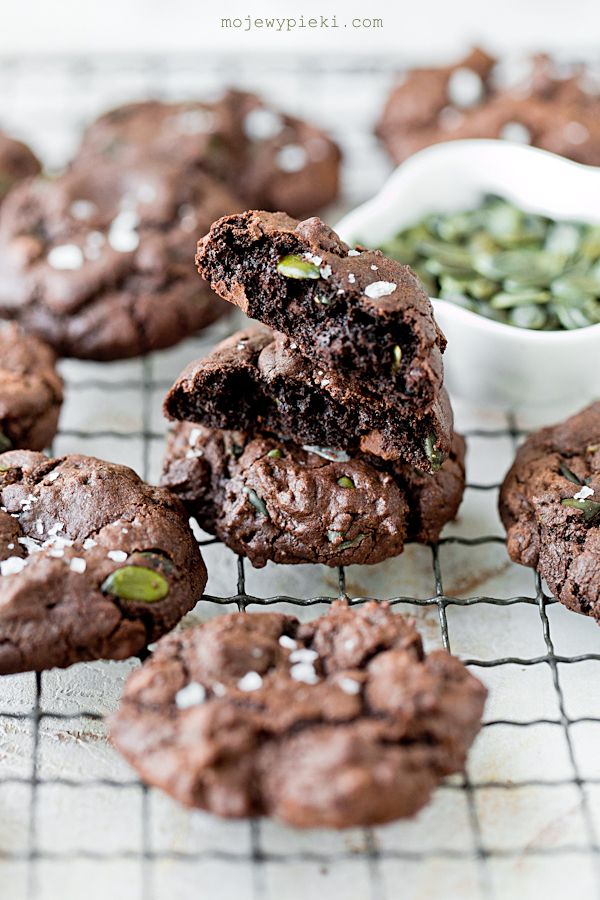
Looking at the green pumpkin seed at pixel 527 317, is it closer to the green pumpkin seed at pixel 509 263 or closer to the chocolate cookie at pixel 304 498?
the green pumpkin seed at pixel 509 263

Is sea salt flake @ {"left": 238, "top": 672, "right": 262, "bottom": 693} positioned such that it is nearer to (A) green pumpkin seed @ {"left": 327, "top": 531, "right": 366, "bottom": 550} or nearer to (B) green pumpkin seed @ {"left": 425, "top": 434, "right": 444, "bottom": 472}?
(A) green pumpkin seed @ {"left": 327, "top": 531, "right": 366, "bottom": 550}

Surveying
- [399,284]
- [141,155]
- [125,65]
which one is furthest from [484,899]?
[125,65]

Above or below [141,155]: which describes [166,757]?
below

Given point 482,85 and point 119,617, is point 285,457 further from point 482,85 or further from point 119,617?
point 482,85

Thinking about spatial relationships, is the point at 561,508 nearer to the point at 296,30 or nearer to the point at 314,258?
the point at 314,258

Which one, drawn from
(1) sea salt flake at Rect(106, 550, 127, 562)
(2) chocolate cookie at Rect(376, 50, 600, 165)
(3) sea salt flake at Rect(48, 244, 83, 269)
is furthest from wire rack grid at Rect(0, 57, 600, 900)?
(2) chocolate cookie at Rect(376, 50, 600, 165)

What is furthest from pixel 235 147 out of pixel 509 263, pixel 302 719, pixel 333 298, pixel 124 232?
pixel 302 719
